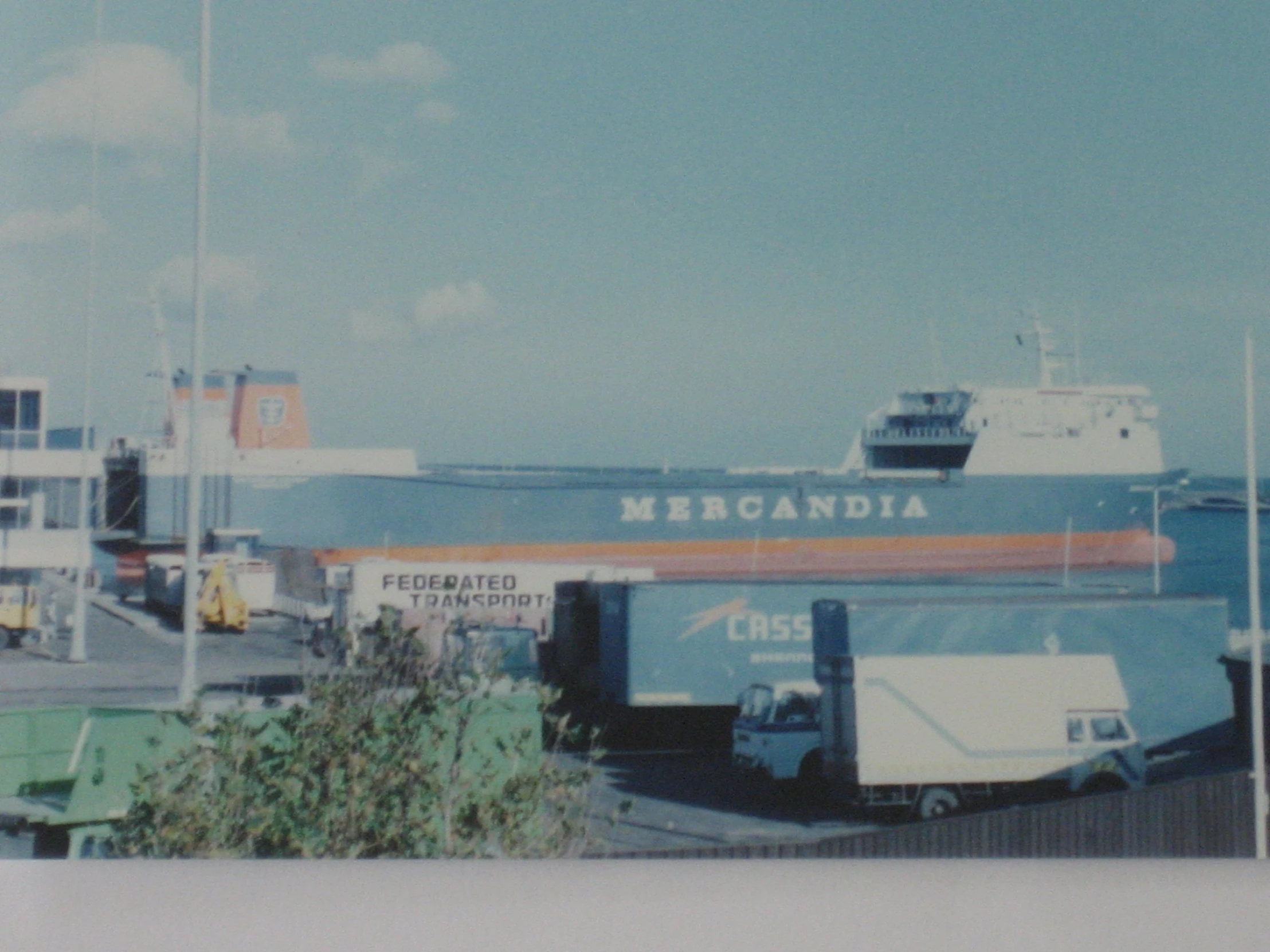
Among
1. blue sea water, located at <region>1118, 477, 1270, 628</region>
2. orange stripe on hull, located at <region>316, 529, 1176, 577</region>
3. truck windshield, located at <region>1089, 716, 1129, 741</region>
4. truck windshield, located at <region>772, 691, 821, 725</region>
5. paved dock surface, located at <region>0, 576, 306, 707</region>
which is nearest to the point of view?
truck windshield, located at <region>1089, 716, 1129, 741</region>

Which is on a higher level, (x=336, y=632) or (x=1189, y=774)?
(x=336, y=632)

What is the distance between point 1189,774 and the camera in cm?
752

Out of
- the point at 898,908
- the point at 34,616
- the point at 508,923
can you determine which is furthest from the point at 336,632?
the point at 34,616

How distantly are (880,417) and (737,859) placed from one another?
26.3 metres

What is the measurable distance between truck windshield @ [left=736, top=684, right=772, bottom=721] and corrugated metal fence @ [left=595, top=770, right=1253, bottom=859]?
329 cm

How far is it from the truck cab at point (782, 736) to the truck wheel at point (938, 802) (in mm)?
834

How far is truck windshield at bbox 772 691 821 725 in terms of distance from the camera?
853 cm

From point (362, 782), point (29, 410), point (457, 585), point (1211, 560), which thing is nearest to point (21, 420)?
point (29, 410)

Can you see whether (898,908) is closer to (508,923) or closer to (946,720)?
(508,923)

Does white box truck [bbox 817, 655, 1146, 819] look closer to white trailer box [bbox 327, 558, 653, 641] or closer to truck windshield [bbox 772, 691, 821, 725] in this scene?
truck windshield [bbox 772, 691, 821, 725]

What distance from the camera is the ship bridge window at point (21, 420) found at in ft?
35.9

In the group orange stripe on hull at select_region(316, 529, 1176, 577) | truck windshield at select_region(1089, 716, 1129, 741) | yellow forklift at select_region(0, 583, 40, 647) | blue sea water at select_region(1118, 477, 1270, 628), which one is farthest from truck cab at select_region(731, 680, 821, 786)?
orange stripe on hull at select_region(316, 529, 1176, 577)

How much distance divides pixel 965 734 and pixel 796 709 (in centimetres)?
122

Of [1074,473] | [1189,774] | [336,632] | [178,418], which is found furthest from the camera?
[1074,473]
